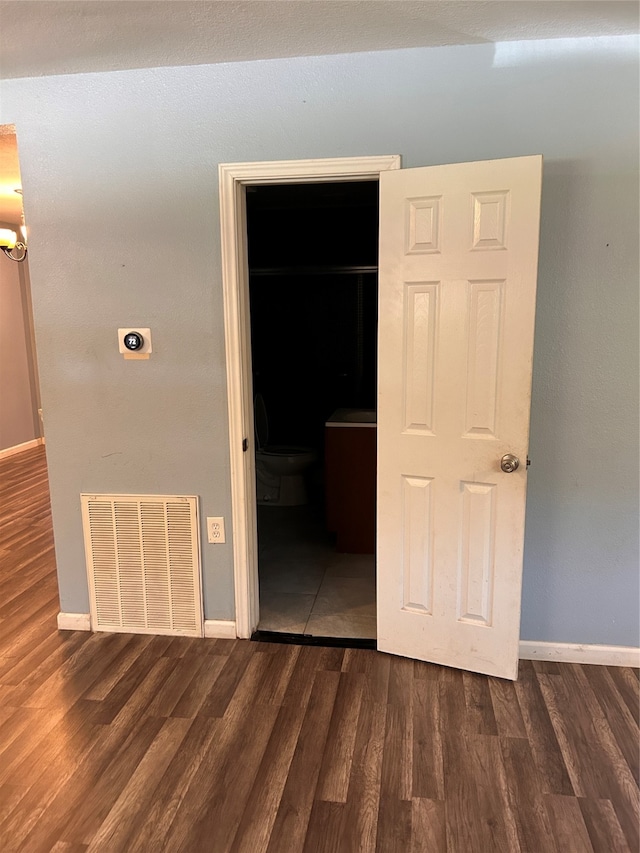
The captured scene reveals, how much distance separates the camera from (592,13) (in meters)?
1.91

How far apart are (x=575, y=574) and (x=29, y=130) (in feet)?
9.80

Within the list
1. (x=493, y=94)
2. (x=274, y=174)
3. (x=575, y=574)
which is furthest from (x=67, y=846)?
(x=493, y=94)

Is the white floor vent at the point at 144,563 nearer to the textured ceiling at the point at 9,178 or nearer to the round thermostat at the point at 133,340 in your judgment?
the round thermostat at the point at 133,340

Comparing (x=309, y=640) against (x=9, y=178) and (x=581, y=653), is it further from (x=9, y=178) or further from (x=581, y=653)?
(x=9, y=178)

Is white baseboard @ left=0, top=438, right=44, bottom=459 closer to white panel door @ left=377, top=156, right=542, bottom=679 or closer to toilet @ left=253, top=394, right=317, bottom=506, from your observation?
toilet @ left=253, top=394, right=317, bottom=506

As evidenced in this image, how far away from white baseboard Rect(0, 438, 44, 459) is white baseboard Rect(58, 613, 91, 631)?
4.11 m

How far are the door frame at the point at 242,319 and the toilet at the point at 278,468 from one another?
1.68m

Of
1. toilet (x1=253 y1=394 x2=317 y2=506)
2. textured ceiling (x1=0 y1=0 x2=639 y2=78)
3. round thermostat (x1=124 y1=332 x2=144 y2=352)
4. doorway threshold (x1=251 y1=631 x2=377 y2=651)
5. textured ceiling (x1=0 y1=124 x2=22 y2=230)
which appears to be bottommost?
doorway threshold (x1=251 y1=631 x2=377 y2=651)

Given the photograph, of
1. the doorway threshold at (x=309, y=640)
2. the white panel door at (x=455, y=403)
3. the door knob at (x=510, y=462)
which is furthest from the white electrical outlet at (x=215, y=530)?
Result: the door knob at (x=510, y=462)

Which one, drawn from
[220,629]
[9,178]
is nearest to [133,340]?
[220,629]

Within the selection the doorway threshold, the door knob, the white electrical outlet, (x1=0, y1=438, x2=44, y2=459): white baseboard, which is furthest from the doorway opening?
(x1=0, y1=438, x2=44, y2=459): white baseboard

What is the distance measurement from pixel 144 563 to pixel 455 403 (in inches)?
63.4

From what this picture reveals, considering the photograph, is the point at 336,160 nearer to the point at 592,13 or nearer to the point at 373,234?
the point at 592,13

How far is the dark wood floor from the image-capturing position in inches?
65.4
